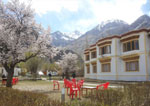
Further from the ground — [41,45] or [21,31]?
[21,31]

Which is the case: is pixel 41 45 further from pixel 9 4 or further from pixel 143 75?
pixel 143 75

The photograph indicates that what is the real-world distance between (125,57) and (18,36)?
1658 centimetres

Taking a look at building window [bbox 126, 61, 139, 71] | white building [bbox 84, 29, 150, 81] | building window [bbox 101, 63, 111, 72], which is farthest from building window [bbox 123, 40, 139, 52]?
building window [bbox 101, 63, 111, 72]

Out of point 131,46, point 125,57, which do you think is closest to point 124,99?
point 131,46

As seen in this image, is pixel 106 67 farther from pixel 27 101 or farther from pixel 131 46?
pixel 27 101

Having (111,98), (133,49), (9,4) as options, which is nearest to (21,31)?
(9,4)

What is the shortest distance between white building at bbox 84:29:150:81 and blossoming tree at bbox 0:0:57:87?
1321 centimetres

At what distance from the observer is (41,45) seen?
1434 cm

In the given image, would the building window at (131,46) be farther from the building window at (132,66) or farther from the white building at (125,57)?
the building window at (132,66)

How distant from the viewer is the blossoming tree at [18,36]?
12.9m

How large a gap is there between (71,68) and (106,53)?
519 inches

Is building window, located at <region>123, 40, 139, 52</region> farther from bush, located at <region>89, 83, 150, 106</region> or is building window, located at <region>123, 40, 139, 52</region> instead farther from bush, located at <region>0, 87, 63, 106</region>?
bush, located at <region>0, 87, 63, 106</region>

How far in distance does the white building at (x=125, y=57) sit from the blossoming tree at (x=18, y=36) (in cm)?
1321

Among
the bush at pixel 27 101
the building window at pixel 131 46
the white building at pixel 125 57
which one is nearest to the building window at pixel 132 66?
the white building at pixel 125 57
